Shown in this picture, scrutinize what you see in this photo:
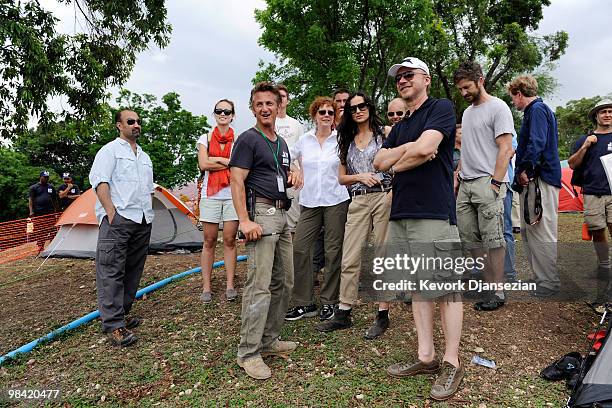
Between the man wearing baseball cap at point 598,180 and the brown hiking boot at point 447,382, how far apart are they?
2.78 metres

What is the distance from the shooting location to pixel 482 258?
3875 millimetres

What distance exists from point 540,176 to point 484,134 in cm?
70

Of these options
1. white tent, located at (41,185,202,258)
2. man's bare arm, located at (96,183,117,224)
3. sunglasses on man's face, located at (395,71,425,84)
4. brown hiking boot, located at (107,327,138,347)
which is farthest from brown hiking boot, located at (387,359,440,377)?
white tent, located at (41,185,202,258)

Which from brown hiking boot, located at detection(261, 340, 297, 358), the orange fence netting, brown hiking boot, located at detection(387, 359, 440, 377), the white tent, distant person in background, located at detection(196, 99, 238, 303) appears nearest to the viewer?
brown hiking boot, located at detection(387, 359, 440, 377)

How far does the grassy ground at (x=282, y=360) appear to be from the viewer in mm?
2742

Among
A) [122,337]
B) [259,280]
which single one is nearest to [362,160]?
[259,280]

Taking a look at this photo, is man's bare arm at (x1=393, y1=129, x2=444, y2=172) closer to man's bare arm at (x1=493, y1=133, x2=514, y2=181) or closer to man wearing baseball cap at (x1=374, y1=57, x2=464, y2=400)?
man wearing baseball cap at (x1=374, y1=57, x2=464, y2=400)

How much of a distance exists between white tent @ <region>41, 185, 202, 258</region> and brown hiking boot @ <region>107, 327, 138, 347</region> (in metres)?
4.11

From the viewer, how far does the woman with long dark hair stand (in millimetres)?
3555

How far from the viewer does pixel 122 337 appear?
11.9ft

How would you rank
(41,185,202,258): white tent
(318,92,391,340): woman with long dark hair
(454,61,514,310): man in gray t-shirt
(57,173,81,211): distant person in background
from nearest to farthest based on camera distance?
(318,92,391,340): woman with long dark hair < (454,61,514,310): man in gray t-shirt < (41,185,202,258): white tent < (57,173,81,211): distant person in background

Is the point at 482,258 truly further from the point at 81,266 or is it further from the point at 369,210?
the point at 81,266

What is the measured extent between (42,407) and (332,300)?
2341mm

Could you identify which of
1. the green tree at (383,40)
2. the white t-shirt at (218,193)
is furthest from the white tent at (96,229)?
the green tree at (383,40)
